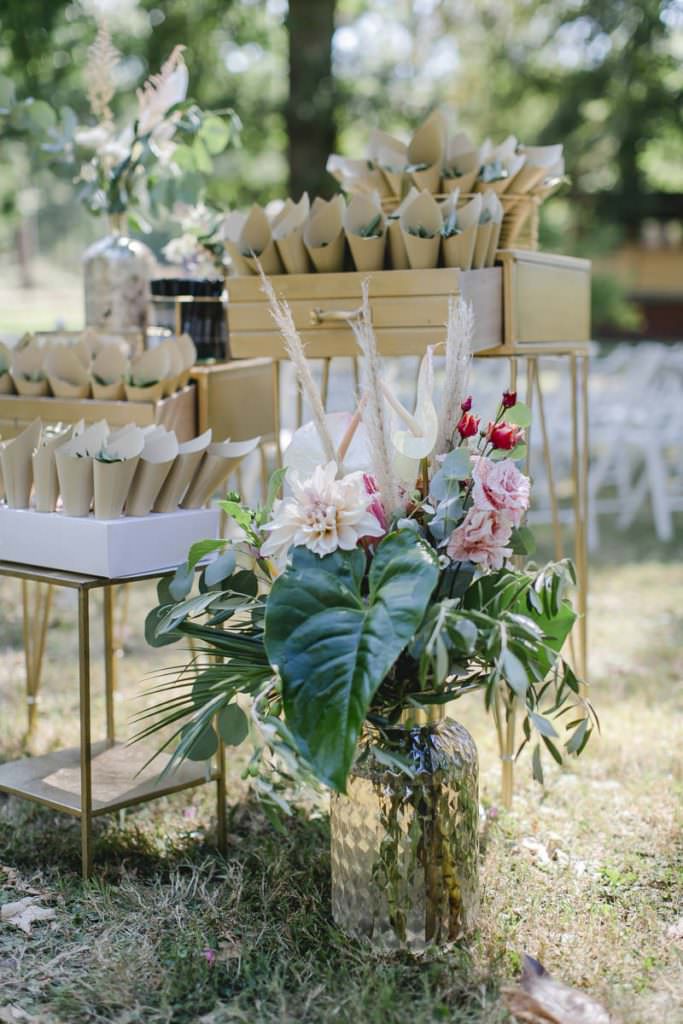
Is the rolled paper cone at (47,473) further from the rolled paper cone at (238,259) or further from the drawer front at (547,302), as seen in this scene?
the drawer front at (547,302)

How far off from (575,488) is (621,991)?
3.94 ft

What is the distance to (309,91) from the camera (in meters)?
6.52

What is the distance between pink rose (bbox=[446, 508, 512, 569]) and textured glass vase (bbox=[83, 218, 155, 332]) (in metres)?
1.23

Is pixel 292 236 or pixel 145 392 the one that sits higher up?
pixel 292 236

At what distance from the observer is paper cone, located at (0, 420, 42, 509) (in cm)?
195

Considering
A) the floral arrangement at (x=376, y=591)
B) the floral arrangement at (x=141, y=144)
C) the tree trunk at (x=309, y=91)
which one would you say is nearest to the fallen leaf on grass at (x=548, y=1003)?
the floral arrangement at (x=376, y=591)

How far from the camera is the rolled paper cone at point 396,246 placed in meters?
2.07

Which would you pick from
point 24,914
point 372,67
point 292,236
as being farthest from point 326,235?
point 372,67

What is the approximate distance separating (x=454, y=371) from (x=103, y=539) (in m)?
0.63

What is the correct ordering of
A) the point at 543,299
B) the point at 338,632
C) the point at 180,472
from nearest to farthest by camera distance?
the point at 338,632 → the point at 180,472 → the point at 543,299

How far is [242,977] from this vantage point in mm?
1655

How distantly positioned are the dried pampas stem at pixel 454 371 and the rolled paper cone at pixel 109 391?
781mm

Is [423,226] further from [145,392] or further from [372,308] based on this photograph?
[145,392]

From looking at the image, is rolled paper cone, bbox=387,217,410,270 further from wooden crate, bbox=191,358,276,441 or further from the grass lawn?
the grass lawn
